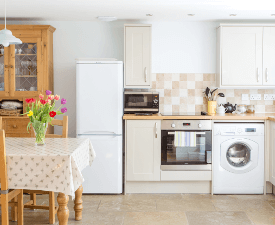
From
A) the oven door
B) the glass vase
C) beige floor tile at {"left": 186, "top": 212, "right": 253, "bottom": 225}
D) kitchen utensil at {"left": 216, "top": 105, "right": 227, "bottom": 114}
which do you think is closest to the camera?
the glass vase

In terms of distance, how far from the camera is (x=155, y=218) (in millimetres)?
2965

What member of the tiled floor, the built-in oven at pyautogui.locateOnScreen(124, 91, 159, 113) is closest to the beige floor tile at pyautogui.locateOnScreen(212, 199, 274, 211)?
the tiled floor

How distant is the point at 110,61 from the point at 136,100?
64cm

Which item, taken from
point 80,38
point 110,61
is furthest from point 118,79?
point 80,38

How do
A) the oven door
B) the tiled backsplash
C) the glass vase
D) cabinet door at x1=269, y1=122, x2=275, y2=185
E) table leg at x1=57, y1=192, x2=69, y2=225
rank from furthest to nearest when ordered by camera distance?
the tiled backsplash → the oven door → cabinet door at x1=269, y1=122, x2=275, y2=185 → the glass vase → table leg at x1=57, y1=192, x2=69, y2=225

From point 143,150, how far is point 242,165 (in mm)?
1237

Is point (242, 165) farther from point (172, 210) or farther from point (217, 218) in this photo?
point (172, 210)

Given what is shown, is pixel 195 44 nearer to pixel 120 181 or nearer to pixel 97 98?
pixel 97 98

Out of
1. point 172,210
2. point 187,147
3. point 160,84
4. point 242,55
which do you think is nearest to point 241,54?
point 242,55

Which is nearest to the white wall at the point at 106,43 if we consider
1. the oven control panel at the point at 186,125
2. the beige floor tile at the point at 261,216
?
the oven control panel at the point at 186,125

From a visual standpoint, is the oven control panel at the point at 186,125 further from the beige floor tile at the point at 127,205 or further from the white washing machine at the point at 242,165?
the beige floor tile at the point at 127,205

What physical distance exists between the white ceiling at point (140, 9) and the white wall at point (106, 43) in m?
0.16

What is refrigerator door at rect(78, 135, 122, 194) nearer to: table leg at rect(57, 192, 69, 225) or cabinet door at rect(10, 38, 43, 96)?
cabinet door at rect(10, 38, 43, 96)

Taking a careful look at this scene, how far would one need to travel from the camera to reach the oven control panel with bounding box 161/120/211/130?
3.62 m
